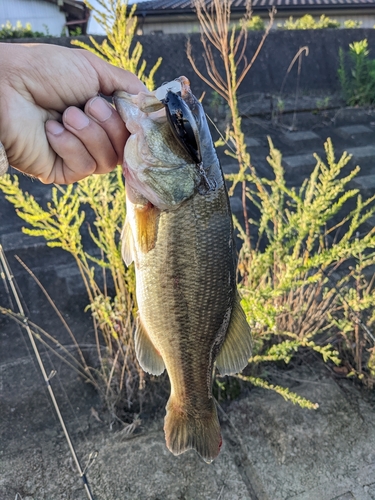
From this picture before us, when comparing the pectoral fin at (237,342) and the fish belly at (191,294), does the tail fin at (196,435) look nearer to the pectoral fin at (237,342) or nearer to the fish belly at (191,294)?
the fish belly at (191,294)

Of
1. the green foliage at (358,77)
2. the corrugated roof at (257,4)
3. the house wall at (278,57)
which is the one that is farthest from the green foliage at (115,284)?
the corrugated roof at (257,4)

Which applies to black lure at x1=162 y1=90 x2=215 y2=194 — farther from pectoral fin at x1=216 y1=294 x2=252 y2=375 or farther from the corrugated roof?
the corrugated roof

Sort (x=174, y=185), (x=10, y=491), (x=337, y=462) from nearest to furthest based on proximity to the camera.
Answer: (x=174, y=185)
(x=10, y=491)
(x=337, y=462)

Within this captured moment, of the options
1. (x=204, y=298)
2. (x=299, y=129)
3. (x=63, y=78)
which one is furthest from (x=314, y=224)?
(x=299, y=129)

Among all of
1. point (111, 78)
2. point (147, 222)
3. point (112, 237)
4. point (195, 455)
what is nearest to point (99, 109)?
point (111, 78)

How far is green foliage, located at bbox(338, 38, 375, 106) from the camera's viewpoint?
27.7 feet

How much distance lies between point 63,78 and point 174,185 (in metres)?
0.56

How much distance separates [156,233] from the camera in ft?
5.05

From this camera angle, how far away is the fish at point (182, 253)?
144cm

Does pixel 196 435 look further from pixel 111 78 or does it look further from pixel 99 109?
pixel 111 78

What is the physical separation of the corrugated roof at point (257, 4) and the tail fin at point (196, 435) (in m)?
14.3

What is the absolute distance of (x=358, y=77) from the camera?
8.74m

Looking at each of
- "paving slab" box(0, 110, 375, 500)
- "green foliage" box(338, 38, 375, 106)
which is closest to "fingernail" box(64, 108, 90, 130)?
"paving slab" box(0, 110, 375, 500)

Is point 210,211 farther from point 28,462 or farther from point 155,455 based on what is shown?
point 28,462
